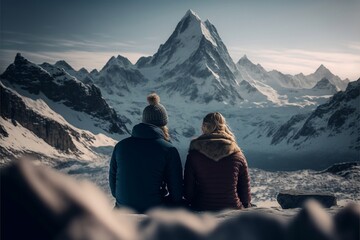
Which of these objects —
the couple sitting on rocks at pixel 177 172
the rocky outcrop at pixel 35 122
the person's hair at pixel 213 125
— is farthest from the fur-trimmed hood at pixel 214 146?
the rocky outcrop at pixel 35 122

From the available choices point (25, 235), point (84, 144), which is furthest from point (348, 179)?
point (84, 144)

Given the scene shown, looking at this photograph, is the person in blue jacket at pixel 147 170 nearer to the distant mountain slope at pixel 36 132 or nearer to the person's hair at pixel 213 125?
the person's hair at pixel 213 125

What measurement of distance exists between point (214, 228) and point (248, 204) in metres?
3.93

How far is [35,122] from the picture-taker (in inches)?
5202

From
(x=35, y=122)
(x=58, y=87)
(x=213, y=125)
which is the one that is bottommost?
(x=35, y=122)

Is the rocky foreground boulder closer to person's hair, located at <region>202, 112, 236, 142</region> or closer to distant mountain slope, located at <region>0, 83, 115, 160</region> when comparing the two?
person's hair, located at <region>202, 112, 236, 142</region>

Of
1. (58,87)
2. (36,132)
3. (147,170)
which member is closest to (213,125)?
(147,170)

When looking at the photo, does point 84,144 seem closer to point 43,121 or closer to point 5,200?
point 43,121

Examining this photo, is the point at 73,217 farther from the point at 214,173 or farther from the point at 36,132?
the point at 36,132

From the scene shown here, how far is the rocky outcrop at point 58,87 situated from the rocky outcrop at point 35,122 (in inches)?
965

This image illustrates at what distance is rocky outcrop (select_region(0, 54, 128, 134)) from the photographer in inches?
6147

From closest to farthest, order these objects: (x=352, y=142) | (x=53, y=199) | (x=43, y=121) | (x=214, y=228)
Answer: (x=53, y=199) → (x=214, y=228) → (x=43, y=121) → (x=352, y=142)

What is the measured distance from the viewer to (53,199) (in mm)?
1006

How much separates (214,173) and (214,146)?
1.14 feet
